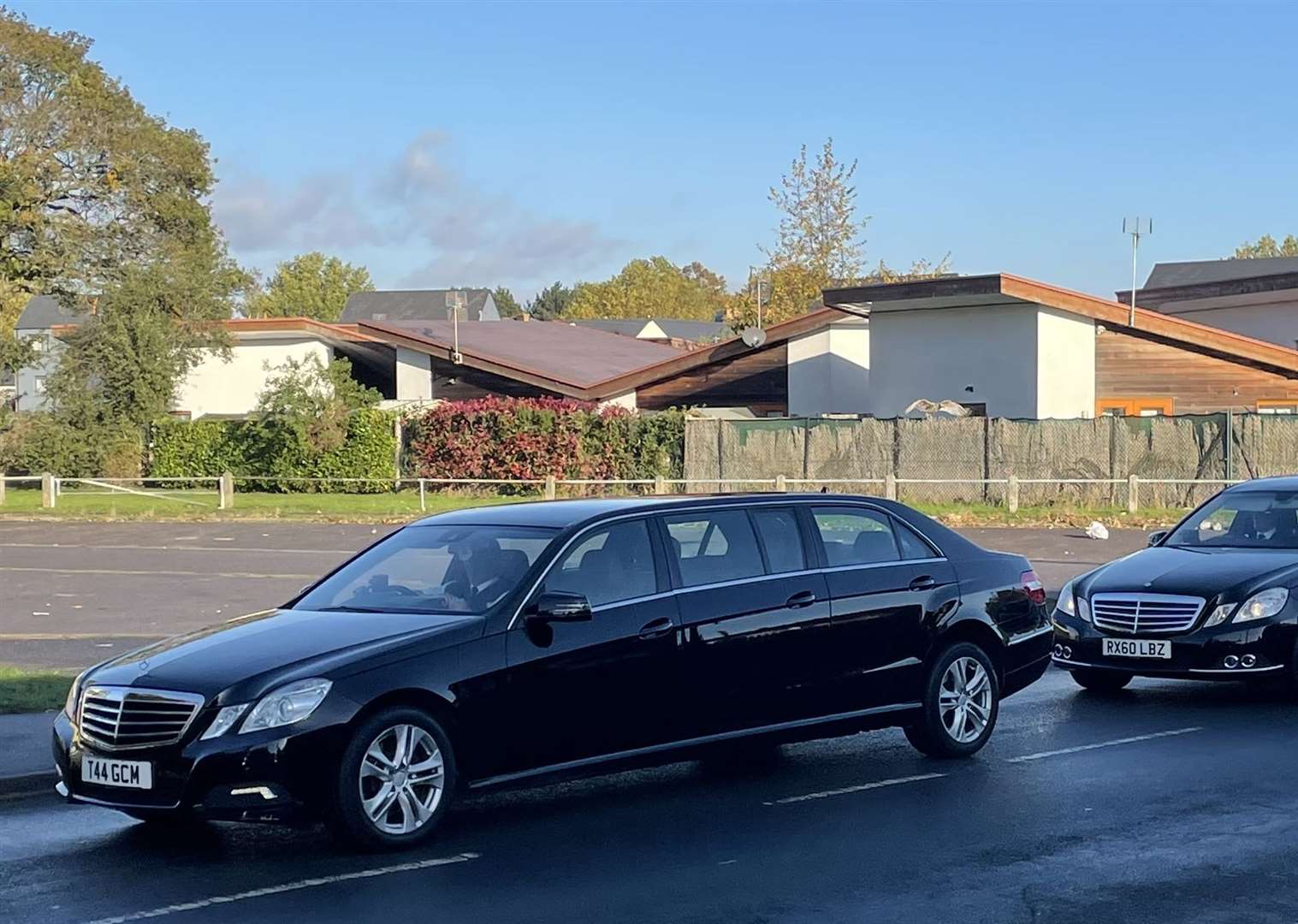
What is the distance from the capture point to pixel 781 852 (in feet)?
25.2

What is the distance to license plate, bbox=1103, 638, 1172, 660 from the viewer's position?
39.2 feet

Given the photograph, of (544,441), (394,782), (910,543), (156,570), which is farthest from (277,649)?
(544,441)

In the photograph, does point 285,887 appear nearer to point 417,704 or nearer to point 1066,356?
point 417,704

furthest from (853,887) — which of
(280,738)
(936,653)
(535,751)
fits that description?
(936,653)

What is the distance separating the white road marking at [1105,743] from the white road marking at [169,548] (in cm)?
1732

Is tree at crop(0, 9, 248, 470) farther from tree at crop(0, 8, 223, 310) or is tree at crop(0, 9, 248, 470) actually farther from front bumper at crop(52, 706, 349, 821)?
front bumper at crop(52, 706, 349, 821)

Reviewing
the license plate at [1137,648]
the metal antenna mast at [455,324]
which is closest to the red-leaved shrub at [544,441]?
the metal antenna mast at [455,324]

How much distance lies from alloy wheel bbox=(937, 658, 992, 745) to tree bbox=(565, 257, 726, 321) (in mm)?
120146

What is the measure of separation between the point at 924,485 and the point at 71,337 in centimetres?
2475

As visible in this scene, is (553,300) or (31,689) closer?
(31,689)

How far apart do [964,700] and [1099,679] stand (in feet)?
10.4

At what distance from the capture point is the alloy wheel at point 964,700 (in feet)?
33.0

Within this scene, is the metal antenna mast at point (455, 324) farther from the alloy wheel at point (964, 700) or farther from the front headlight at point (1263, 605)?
the alloy wheel at point (964, 700)

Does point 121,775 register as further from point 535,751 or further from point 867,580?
point 867,580
